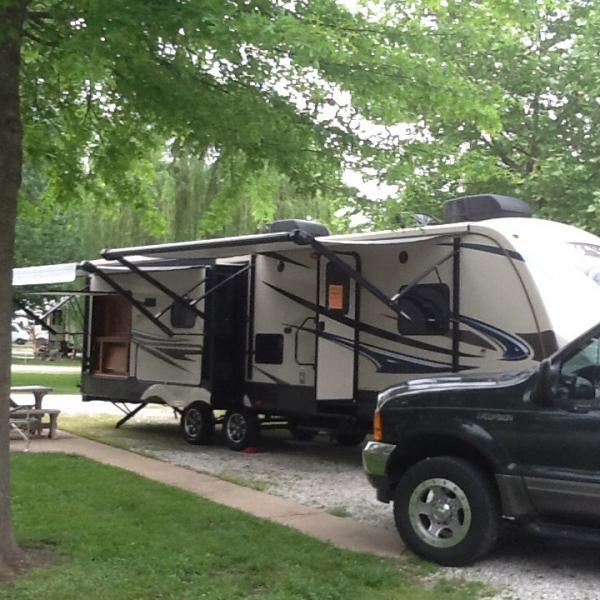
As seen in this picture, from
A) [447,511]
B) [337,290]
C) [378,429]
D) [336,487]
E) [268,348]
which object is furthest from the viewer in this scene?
[268,348]

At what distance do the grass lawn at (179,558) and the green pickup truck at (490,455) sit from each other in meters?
0.40

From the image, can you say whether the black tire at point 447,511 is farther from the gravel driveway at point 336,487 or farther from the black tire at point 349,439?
the black tire at point 349,439

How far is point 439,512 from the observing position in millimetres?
6383

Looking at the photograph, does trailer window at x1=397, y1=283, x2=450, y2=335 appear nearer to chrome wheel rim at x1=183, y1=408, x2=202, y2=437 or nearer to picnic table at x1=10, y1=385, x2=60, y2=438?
chrome wheel rim at x1=183, y1=408, x2=202, y2=437

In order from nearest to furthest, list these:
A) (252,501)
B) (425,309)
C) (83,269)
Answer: (252,501) < (425,309) < (83,269)

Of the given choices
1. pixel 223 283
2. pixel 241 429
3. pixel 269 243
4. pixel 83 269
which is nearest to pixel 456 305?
pixel 269 243

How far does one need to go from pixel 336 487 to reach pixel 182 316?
4.20 metres

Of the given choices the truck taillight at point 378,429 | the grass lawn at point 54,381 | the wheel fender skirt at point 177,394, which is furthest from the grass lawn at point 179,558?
the grass lawn at point 54,381

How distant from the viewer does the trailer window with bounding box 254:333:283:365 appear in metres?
11.7

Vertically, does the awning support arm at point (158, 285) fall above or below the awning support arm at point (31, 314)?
above

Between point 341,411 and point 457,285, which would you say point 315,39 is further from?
point 341,411

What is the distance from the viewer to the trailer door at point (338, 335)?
10.6 metres

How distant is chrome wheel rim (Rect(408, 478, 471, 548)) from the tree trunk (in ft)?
9.20

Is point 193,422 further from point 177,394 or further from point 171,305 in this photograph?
point 171,305
